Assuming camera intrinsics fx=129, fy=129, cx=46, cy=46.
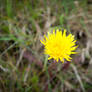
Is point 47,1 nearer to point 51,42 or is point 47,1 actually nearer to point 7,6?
point 7,6

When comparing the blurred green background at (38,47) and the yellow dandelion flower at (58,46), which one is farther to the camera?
the blurred green background at (38,47)

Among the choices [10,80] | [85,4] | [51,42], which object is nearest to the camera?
[51,42]

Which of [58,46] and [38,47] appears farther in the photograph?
[38,47]

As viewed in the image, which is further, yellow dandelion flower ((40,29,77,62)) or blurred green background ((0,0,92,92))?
blurred green background ((0,0,92,92))

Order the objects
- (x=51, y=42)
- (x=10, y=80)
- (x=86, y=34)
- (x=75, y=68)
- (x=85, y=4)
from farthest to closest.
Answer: (x=85, y=4)
(x=86, y=34)
(x=75, y=68)
(x=10, y=80)
(x=51, y=42)

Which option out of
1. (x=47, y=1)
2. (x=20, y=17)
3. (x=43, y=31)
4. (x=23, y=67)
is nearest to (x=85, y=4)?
(x=47, y=1)
